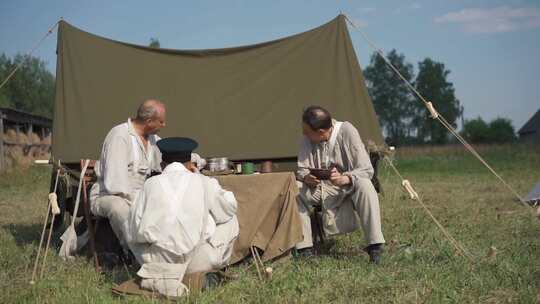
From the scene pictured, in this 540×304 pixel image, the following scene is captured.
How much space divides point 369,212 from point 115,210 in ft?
Result: 5.43

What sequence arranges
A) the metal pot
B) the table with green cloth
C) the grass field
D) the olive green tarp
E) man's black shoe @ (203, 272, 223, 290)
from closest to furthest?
the grass field, man's black shoe @ (203, 272, 223, 290), the table with green cloth, the metal pot, the olive green tarp

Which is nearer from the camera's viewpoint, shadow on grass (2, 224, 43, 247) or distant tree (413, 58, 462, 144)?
shadow on grass (2, 224, 43, 247)

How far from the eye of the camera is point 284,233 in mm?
3721

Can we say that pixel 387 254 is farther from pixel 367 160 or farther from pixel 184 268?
pixel 184 268

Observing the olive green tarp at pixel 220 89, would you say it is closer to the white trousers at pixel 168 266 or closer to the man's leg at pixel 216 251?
the man's leg at pixel 216 251

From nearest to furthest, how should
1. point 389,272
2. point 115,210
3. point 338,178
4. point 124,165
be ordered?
point 389,272, point 115,210, point 124,165, point 338,178

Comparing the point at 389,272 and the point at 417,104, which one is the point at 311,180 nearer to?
the point at 389,272

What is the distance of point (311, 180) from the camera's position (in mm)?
3977

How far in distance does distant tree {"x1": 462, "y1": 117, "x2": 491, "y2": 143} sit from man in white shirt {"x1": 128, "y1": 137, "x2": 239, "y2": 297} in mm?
44160

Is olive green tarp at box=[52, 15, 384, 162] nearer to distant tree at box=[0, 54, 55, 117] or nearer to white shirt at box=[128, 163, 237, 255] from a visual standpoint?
white shirt at box=[128, 163, 237, 255]

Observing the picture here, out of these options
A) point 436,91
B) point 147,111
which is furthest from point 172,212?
point 436,91

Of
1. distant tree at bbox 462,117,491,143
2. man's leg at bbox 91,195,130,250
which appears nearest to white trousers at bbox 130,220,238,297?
man's leg at bbox 91,195,130,250

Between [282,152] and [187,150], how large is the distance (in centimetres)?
218

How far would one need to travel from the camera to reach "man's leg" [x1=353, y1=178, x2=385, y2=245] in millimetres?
3662
